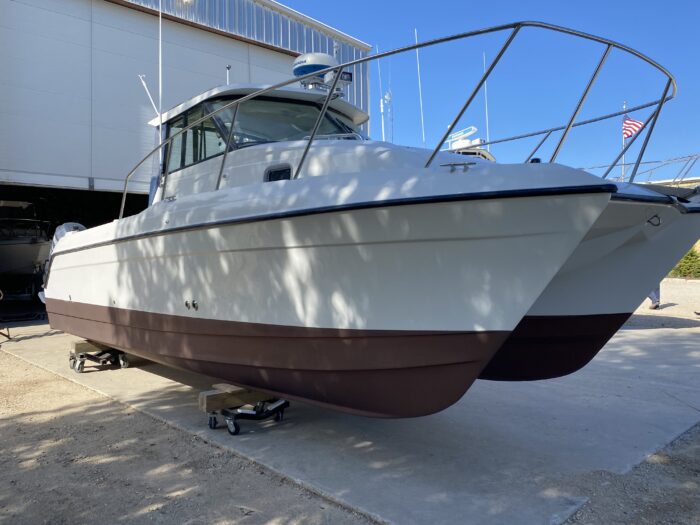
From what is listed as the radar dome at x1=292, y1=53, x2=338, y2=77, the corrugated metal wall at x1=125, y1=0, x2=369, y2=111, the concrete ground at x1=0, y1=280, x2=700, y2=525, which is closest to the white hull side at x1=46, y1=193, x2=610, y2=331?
the concrete ground at x1=0, y1=280, x2=700, y2=525

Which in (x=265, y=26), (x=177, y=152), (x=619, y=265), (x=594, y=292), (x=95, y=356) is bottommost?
(x=95, y=356)

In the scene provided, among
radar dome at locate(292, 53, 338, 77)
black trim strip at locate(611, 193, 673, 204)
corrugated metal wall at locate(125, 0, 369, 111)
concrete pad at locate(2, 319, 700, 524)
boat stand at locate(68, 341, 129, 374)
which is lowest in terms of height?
concrete pad at locate(2, 319, 700, 524)

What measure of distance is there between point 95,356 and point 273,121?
10.8 ft

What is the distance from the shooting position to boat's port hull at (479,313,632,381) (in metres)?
3.31

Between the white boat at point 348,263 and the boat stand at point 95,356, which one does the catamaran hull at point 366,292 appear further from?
the boat stand at point 95,356

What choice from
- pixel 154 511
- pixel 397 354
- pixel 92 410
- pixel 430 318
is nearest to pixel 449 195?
pixel 430 318

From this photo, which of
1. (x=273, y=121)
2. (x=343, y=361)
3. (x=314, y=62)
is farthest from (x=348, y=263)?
(x=314, y=62)

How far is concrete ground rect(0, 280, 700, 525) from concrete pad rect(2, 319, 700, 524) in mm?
12

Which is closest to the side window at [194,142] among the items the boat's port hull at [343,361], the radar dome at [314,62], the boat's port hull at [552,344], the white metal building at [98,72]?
the radar dome at [314,62]

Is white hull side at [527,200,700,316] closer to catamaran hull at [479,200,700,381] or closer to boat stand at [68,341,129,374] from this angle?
catamaran hull at [479,200,700,381]

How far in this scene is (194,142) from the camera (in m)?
4.42

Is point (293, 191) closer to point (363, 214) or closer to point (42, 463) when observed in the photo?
point (363, 214)

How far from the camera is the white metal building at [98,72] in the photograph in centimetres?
898

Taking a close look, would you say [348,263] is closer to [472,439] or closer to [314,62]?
[472,439]
